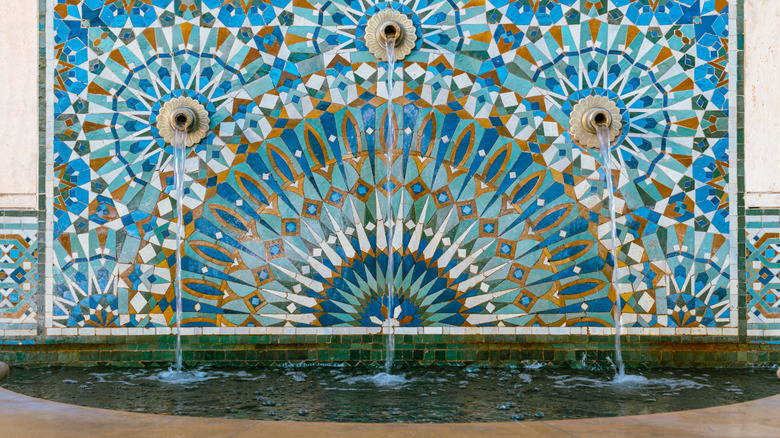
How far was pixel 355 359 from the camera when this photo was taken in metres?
3.86

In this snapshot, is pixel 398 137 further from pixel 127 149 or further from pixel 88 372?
pixel 88 372

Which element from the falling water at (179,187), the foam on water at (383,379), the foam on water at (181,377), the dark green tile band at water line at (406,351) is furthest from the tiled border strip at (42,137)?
the foam on water at (383,379)

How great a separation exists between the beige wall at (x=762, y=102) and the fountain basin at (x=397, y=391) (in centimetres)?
101

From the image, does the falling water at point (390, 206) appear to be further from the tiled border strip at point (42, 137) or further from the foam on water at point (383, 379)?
the tiled border strip at point (42, 137)

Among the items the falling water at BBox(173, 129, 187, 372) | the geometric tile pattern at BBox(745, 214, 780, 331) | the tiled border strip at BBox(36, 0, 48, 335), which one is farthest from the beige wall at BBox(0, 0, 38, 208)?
the geometric tile pattern at BBox(745, 214, 780, 331)

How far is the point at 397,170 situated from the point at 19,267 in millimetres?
2164

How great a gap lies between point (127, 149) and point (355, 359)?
67.8 inches

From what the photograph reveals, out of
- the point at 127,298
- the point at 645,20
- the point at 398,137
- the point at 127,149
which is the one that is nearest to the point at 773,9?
the point at 645,20

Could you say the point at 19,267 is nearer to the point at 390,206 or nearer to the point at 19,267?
the point at 19,267

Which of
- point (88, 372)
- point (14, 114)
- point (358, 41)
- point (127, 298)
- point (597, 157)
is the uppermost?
point (358, 41)

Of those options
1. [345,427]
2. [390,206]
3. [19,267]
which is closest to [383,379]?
[390,206]

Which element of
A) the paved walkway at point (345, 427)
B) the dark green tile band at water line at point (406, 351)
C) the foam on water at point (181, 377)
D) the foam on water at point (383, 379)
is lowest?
the foam on water at point (383, 379)

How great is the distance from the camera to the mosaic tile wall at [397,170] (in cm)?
388

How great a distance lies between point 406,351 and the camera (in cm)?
386
